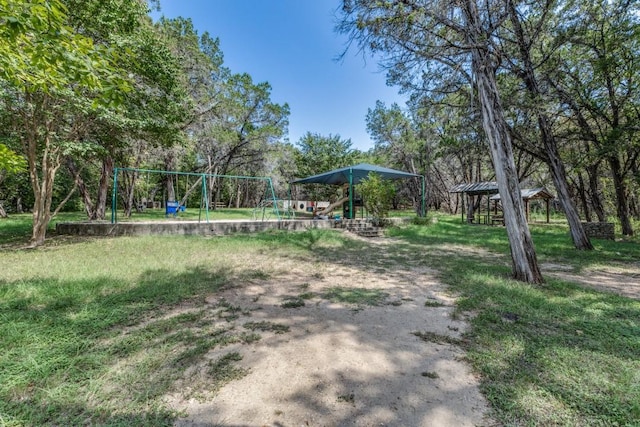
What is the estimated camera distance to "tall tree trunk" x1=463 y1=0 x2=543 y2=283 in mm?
3926

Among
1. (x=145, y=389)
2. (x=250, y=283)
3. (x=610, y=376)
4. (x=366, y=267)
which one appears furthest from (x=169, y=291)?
(x=610, y=376)

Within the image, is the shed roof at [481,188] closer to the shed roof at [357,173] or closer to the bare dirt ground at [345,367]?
the shed roof at [357,173]

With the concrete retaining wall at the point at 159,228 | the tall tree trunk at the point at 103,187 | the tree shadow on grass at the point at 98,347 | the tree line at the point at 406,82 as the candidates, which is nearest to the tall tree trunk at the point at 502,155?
the tree line at the point at 406,82

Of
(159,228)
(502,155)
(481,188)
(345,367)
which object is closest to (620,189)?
(481,188)

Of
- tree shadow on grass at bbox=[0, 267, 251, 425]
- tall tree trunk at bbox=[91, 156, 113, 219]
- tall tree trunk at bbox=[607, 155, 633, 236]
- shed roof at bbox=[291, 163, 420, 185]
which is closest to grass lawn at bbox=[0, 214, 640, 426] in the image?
tree shadow on grass at bbox=[0, 267, 251, 425]

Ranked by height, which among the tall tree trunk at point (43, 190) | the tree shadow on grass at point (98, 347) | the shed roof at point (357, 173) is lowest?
the tree shadow on grass at point (98, 347)

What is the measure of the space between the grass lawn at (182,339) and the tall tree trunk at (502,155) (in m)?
0.34

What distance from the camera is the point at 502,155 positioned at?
13.1 feet

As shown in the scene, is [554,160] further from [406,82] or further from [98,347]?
[98,347]

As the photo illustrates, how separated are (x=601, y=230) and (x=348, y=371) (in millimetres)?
11380

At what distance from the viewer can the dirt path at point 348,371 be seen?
4.65 feet

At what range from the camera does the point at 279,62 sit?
494 inches

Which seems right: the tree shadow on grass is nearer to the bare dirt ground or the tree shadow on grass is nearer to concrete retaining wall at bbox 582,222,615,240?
the bare dirt ground

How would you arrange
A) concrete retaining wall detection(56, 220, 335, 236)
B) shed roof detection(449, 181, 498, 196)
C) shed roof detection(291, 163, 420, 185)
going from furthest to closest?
shed roof detection(449, 181, 498, 196), shed roof detection(291, 163, 420, 185), concrete retaining wall detection(56, 220, 335, 236)
